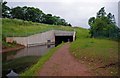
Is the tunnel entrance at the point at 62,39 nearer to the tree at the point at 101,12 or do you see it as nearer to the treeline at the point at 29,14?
the tree at the point at 101,12

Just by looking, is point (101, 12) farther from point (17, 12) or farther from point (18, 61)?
point (17, 12)

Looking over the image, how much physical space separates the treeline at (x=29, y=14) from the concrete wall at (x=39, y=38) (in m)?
27.4

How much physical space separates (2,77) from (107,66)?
7.82m

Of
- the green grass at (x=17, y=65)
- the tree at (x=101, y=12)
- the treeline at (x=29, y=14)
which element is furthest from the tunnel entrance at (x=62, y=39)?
the green grass at (x=17, y=65)

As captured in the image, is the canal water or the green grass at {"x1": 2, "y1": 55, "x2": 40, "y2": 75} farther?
the canal water

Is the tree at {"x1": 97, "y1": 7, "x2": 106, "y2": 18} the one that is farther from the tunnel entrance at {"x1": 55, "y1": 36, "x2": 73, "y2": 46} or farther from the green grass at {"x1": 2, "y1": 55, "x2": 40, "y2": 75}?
the green grass at {"x1": 2, "y1": 55, "x2": 40, "y2": 75}

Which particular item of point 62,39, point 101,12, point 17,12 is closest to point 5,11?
point 17,12

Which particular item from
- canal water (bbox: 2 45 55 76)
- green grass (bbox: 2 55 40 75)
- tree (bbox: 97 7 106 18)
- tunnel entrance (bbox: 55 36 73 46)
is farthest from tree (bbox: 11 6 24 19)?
green grass (bbox: 2 55 40 75)

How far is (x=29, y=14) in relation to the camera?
310 feet

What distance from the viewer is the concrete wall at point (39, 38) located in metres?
48.5

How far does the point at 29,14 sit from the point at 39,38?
40.1 m

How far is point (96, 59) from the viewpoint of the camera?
18.1 m

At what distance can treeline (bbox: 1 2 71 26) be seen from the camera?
283 feet

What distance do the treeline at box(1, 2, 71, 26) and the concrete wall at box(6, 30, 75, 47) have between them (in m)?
27.4
